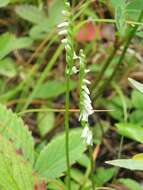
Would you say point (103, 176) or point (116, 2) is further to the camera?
point (103, 176)

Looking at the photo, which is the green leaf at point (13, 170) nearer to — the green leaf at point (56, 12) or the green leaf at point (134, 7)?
the green leaf at point (134, 7)

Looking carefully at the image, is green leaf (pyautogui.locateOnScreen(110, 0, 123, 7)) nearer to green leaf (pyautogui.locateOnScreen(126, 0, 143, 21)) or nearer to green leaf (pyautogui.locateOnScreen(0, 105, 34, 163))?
green leaf (pyautogui.locateOnScreen(126, 0, 143, 21))

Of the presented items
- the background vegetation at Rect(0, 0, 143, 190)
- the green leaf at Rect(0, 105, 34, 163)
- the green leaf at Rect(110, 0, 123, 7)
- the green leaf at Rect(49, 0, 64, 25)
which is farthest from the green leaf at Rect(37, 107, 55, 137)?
the green leaf at Rect(110, 0, 123, 7)

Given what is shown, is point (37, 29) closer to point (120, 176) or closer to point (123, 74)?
point (123, 74)

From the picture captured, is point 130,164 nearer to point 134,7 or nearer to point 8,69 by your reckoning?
point 134,7

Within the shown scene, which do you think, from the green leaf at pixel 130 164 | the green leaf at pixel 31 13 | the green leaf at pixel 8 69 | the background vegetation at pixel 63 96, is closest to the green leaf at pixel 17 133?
the background vegetation at pixel 63 96

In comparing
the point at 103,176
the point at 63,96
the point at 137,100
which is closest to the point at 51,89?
the point at 63,96
